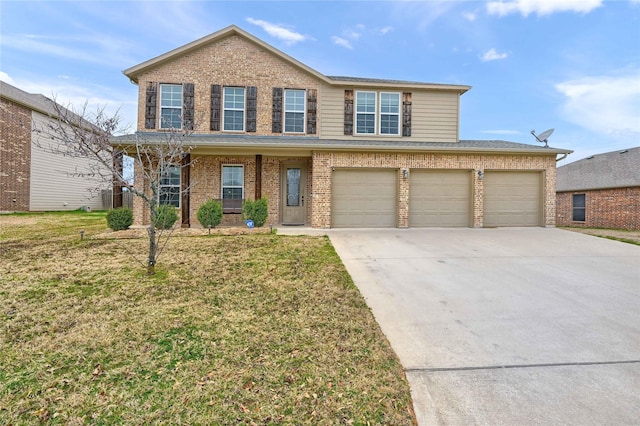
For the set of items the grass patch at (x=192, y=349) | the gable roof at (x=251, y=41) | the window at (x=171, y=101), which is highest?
the gable roof at (x=251, y=41)

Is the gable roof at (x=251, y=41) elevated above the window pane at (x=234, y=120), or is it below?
above

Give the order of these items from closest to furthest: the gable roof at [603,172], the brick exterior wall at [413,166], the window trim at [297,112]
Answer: the brick exterior wall at [413,166] < the window trim at [297,112] < the gable roof at [603,172]

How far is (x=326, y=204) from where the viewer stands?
1038 cm

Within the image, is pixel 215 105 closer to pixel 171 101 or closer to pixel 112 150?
pixel 171 101

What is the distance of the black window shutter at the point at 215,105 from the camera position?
11.5 metres

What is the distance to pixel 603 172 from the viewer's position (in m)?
17.8

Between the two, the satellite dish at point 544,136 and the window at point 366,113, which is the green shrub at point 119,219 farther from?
the satellite dish at point 544,136

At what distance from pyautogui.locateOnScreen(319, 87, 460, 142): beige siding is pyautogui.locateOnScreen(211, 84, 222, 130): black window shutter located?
164 inches

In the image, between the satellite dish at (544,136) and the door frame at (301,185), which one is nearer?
the satellite dish at (544,136)

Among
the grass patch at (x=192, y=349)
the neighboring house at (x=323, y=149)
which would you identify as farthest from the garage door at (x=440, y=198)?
the grass patch at (x=192, y=349)

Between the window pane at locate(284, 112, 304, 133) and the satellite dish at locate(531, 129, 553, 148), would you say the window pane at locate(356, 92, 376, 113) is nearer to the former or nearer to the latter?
the window pane at locate(284, 112, 304, 133)

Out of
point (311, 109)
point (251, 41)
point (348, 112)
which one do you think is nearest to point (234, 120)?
point (311, 109)

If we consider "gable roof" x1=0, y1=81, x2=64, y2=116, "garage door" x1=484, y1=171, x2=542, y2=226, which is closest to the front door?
"garage door" x1=484, y1=171, x2=542, y2=226

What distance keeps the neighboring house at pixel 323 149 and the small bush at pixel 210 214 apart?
3.29 ft
